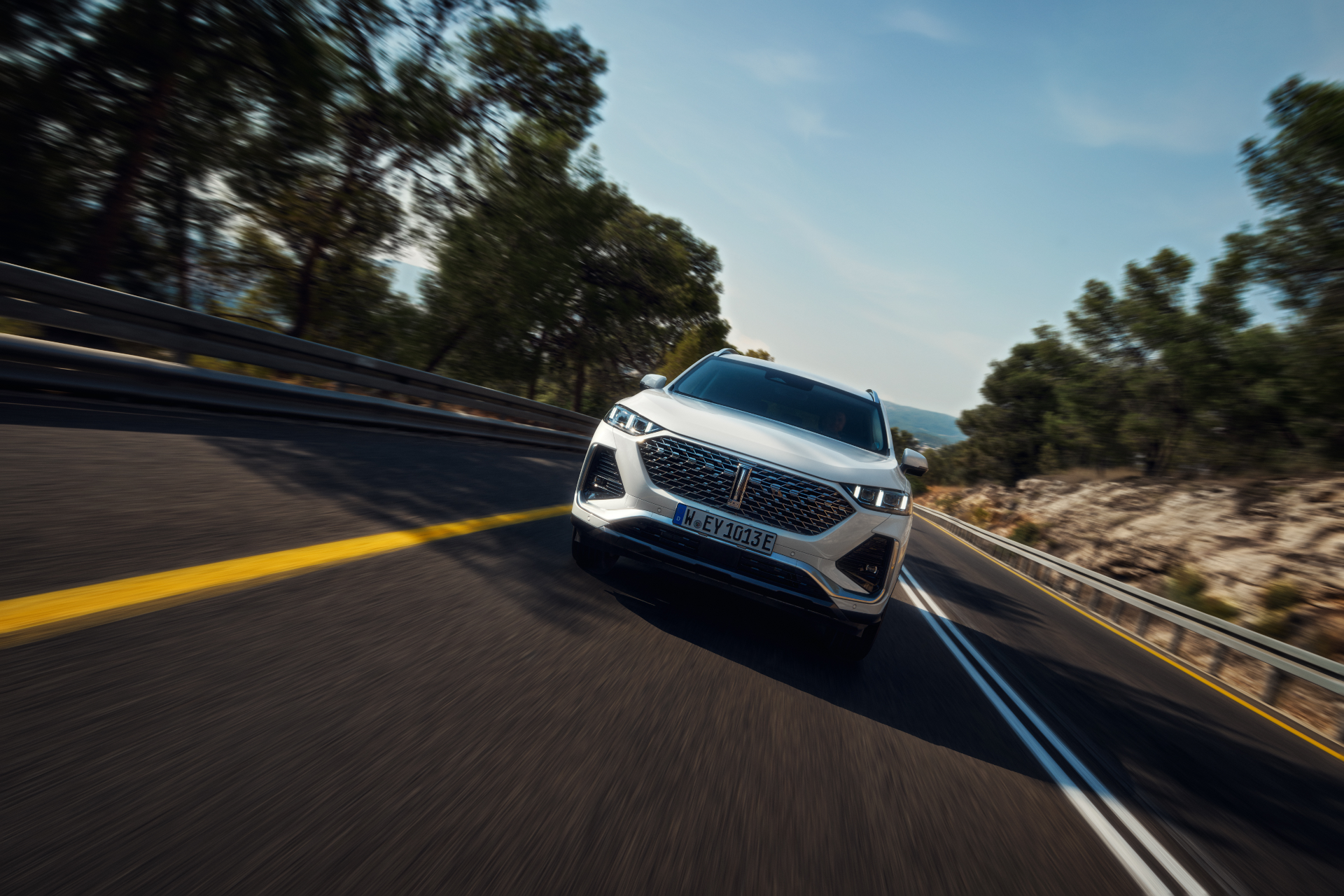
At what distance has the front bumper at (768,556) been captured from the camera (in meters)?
3.79

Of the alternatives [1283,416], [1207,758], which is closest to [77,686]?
[1207,758]

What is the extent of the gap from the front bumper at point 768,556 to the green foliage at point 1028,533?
2315cm

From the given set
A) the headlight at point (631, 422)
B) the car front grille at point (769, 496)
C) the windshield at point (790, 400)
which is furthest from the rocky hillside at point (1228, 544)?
the headlight at point (631, 422)

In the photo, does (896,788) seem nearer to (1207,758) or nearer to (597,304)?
(1207,758)

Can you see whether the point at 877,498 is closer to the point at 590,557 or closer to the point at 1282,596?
the point at 590,557

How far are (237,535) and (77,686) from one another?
1.79 metres

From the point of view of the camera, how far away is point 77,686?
2.06 metres

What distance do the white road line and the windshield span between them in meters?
1.85

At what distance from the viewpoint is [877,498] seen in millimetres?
3986

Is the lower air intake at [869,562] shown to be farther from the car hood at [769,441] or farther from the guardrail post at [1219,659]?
the guardrail post at [1219,659]

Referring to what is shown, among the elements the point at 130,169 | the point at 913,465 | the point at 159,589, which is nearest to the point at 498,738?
the point at 159,589

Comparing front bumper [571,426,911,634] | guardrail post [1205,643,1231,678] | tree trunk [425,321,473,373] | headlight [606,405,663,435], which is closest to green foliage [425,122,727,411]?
tree trunk [425,321,473,373]

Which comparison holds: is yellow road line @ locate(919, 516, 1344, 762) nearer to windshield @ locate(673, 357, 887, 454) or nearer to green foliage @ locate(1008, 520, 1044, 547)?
windshield @ locate(673, 357, 887, 454)

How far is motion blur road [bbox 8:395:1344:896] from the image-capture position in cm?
176
